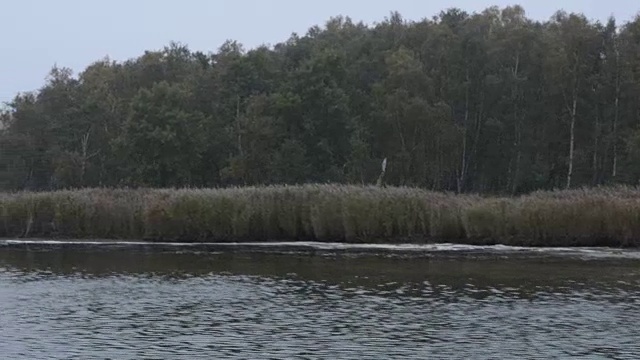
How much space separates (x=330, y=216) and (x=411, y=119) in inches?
1298

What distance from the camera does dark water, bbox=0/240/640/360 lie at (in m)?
15.8

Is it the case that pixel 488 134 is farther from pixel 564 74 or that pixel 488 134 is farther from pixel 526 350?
pixel 526 350

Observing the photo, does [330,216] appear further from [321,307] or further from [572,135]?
[572,135]

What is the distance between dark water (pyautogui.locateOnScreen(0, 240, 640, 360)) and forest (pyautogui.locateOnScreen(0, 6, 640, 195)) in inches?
1451

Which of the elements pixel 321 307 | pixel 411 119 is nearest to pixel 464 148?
pixel 411 119

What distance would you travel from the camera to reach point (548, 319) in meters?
18.7

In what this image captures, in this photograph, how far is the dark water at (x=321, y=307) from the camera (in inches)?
623

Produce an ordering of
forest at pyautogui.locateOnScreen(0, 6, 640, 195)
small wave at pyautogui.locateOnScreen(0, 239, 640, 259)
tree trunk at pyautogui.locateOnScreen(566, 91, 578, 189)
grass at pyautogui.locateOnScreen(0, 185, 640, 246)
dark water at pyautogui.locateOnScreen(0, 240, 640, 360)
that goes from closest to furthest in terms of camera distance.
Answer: dark water at pyautogui.locateOnScreen(0, 240, 640, 360) < small wave at pyautogui.locateOnScreen(0, 239, 640, 259) < grass at pyautogui.locateOnScreen(0, 185, 640, 246) < tree trunk at pyautogui.locateOnScreen(566, 91, 578, 189) < forest at pyautogui.locateOnScreen(0, 6, 640, 195)

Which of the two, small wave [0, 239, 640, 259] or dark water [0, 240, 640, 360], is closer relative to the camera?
dark water [0, 240, 640, 360]

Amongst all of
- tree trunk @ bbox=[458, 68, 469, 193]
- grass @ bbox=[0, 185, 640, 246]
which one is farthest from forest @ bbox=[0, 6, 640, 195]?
grass @ bbox=[0, 185, 640, 246]

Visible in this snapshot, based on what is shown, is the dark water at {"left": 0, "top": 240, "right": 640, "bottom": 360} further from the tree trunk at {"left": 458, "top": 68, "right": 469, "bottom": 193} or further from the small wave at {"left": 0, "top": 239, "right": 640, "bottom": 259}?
the tree trunk at {"left": 458, "top": 68, "right": 469, "bottom": 193}

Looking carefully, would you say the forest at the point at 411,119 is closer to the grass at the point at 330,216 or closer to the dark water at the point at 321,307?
the grass at the point at 330,216

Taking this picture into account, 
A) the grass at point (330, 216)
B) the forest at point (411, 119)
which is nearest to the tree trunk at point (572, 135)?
the forest at point (411, 119)

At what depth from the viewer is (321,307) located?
66.7 ft
